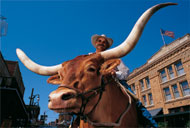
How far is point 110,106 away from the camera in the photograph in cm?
190

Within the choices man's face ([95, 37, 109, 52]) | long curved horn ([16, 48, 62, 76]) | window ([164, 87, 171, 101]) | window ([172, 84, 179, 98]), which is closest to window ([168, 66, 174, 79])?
window ([172, 84, 179, 98])

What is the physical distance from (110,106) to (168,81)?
1959cm

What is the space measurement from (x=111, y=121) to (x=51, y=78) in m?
1.39

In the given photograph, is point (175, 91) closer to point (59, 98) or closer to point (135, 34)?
point (135, 34)

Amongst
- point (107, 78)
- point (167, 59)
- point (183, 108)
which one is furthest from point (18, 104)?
point (167, 59)

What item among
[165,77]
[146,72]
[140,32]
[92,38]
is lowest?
[140,32]

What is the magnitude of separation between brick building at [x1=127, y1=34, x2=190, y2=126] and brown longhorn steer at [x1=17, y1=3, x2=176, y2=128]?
14.9 m

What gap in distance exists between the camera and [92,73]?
183 centimetres

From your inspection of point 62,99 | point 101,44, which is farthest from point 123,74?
point 62,99

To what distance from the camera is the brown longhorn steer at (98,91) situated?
5.01ft

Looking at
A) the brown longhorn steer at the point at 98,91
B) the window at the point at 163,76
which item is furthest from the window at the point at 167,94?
the brown longhorn steer at the point at 98,91

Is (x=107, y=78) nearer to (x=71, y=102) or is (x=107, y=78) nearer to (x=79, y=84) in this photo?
(x=79, y=84)

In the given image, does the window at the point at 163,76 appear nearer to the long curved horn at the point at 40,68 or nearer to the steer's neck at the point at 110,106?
the steer's neck at the point at 110,106

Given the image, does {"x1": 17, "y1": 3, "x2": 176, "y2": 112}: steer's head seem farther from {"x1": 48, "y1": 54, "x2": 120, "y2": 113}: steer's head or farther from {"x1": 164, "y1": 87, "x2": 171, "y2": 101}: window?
{"x1": 164, "y1": 87, "x2": 171, "y2": 101}: window
